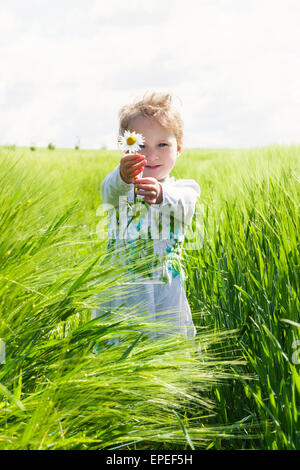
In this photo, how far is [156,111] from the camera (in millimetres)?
1431

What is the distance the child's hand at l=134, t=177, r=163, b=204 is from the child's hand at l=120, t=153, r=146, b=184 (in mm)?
25

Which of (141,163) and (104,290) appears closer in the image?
(104,290)

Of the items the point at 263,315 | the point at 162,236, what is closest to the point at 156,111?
the point at 162,236

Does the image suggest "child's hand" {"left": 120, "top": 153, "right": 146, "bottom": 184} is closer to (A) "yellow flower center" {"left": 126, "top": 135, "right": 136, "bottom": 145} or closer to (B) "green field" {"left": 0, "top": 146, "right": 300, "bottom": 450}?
(A) "yellow flower center" {"left": 126, "top": 135, "right": 136, "bottom": 145}

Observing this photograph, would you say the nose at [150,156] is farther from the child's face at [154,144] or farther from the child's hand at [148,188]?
the child's hand at [148,188]

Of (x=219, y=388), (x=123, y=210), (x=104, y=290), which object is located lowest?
(x=219, y=388)

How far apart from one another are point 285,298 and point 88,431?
0.51m

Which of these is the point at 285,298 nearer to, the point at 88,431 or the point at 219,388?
the point at 219,388

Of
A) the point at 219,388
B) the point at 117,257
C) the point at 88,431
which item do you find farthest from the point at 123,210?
the point at 88,431

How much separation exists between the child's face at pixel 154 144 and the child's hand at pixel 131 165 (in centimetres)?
19

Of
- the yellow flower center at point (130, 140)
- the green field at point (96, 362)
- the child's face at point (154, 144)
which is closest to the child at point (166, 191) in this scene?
the child's face at point (154, 144)

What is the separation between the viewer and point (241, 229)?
1400 millimetres

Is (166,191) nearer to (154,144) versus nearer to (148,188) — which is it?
(148,188)
